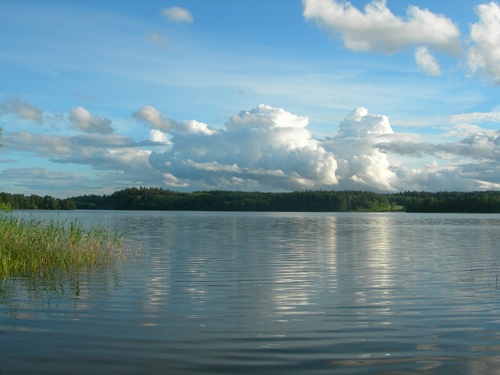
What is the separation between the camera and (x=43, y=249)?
64.7 ft

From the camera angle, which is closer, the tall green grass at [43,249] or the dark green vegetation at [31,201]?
the tall green grass at [43,249]

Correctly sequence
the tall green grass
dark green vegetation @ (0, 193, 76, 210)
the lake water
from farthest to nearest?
1. dark green vegetation @ (0, 193, 76, 210)
2. the tall green grass
3. the lake water

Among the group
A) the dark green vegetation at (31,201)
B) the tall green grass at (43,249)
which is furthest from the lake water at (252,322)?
the dark green vegetation at (31,201)

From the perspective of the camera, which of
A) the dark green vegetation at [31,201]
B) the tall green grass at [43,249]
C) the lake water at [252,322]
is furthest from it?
the dark green vegetation at [31,201]

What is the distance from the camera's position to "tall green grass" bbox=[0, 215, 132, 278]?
718 inches

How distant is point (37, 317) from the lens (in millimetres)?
10586

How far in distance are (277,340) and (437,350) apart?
10.5 feet

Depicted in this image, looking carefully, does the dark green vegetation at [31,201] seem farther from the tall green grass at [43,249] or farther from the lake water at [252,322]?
the lake water at [252,322]

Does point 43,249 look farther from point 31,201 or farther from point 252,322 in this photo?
point 31,201

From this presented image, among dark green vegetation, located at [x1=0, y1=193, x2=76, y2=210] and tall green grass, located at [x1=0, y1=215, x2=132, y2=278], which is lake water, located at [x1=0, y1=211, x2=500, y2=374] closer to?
tall green grass, located at [x1=0, y1=215, x2=132, y2=278]

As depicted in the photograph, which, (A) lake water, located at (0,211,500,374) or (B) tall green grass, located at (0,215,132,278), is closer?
(A) lake water, located at (0,211,500,374)

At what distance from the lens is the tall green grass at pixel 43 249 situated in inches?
718

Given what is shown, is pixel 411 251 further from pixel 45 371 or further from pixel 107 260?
pixel 45 371

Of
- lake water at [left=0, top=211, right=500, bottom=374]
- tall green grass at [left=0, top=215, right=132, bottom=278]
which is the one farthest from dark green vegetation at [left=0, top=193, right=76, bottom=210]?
lake water at [left=0, top=211, right=500, bottom=374]
